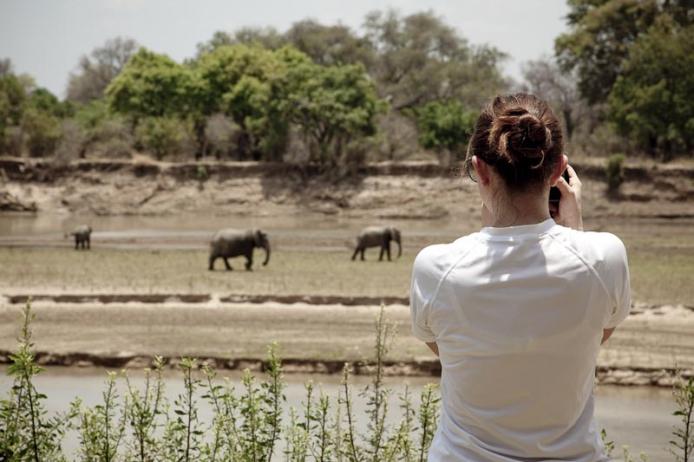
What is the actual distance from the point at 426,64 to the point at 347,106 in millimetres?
26724

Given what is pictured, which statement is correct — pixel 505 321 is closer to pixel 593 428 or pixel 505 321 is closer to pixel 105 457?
pixel 593 428

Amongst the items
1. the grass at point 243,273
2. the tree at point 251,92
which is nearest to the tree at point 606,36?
the tree at point 251,92

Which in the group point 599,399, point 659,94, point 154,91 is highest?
point 154,91

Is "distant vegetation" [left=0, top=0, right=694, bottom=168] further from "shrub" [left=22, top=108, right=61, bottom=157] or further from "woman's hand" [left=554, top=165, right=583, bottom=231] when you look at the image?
"woman's hand" [left=554, top=165, right=583, bottom=231]

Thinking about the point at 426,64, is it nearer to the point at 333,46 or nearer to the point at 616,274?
the point at 333,46

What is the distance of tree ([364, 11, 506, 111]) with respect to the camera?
6738 cm

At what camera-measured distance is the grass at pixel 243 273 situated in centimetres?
1925

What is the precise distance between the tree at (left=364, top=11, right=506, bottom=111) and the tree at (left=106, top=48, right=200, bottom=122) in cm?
1692

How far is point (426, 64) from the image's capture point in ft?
238

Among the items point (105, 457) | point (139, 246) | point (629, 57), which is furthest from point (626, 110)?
point (105, 457)

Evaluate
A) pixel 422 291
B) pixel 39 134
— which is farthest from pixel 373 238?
pixel 39 134

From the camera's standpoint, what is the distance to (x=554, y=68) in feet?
201

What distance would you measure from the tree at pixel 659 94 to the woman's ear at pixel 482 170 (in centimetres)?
4457

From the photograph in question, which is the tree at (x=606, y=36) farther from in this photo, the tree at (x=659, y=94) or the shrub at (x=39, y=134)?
the shrub at (x=39, y=134)
